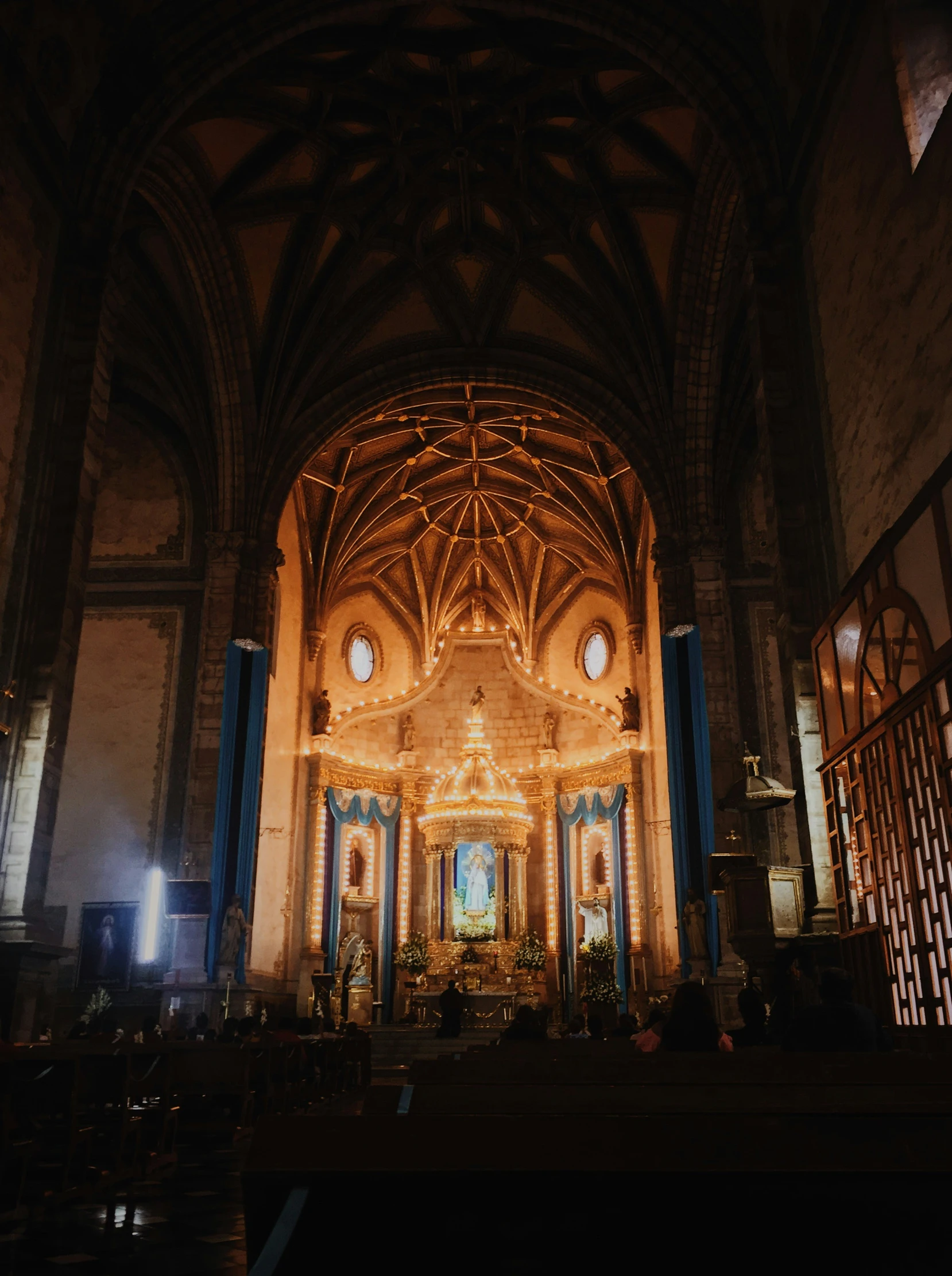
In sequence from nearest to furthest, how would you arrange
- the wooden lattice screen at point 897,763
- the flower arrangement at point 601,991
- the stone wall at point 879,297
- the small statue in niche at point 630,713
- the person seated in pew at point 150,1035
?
the wooden lattice screen at point 897,763, the stone wall at point 879,297, the person seated in pew at point 150,1035, the flower arrangement at point 601,991, the small statue in niche at point 630,713

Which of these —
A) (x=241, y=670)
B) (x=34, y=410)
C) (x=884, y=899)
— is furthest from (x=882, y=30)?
(x=241, y=670)

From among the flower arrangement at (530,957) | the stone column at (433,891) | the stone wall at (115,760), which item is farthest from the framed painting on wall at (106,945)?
the flower arrangement at (530,957)

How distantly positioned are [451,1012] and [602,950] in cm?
640

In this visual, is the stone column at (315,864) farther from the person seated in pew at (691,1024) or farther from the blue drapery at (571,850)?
the person seated in pew at (691,1024)

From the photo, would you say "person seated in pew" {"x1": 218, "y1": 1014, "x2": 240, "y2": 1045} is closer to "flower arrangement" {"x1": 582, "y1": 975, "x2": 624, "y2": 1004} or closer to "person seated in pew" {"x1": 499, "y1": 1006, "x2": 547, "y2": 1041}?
"person seated in pew" {"x1": 499, "y1": 1006, "x2": 547, "y2": 1041}

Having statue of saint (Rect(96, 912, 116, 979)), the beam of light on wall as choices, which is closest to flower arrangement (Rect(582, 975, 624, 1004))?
the beam of light on wall

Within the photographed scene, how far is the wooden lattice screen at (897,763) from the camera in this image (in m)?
6.89

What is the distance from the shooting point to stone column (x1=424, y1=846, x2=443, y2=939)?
25.5 meters

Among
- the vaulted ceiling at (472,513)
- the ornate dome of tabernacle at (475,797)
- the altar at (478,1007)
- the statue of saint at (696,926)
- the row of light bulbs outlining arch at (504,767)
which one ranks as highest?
the vaulted ceiling at (472,513)

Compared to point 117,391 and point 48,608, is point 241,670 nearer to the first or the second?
point 117,391

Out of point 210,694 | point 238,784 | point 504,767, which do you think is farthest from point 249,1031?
point 504,767

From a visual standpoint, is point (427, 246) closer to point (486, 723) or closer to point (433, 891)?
point (486, 723)

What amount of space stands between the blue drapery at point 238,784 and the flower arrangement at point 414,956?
7.18 m

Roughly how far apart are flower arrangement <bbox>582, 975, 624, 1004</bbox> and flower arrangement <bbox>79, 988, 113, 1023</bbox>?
9.89m
